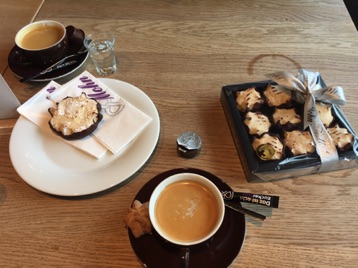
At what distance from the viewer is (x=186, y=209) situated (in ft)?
2.09

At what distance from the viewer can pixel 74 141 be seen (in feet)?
2.61

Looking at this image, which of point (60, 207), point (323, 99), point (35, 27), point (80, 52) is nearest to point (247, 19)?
point (323, 99)

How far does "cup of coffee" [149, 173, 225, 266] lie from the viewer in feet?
1.96

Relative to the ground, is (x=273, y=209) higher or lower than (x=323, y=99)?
lower

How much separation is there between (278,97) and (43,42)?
721mm

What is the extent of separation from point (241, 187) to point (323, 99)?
1.02 feet

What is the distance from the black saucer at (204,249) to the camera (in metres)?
0.61

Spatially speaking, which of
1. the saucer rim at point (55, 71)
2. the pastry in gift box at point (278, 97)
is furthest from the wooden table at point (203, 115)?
the pastry in gift box at point (278, 97)

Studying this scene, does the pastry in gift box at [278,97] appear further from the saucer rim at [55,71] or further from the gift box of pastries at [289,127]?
the saucer rim at [55,71]

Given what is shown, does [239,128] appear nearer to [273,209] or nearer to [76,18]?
[273,209]

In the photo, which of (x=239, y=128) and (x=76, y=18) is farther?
(x=76, y=18)

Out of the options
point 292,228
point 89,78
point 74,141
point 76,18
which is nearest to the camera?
point 292,228

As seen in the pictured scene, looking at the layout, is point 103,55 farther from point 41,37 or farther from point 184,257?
point 184,257

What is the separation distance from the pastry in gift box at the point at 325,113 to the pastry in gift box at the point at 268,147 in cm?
14
